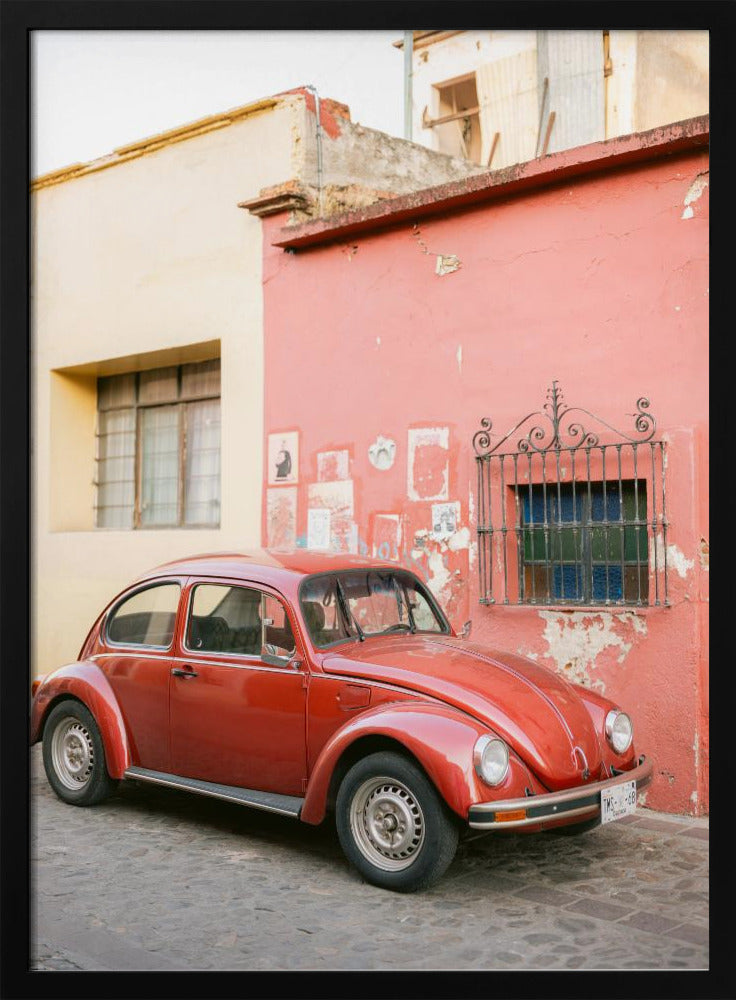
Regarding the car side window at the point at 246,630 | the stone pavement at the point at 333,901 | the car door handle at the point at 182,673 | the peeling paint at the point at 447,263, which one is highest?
the peeling paint at the point at 447,263

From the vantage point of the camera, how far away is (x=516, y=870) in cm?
520

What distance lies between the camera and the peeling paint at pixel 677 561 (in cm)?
630

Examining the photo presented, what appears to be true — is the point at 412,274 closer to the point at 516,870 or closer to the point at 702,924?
the point at 516,870

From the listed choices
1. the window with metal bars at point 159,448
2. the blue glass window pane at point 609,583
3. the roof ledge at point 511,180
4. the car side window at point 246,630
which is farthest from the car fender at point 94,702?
the roof ledge at point 511,180

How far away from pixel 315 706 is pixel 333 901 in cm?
93

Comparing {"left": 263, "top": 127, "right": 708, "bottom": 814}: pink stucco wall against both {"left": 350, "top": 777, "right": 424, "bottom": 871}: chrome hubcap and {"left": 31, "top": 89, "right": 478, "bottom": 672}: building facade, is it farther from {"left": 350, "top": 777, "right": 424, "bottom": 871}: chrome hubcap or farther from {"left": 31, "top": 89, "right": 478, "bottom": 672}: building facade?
{"left": 350, "top": 777, "right": 424, "bottom": 871}: chrome hubcap

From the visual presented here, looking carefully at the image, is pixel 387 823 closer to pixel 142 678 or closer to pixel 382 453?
pixel 142 678

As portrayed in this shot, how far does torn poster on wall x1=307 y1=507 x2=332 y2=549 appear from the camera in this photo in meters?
8.50

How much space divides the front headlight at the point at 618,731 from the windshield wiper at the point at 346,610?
1338 millimetres

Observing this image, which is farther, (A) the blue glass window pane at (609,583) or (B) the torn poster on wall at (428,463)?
(B) the torn poster on wall at (428,463)

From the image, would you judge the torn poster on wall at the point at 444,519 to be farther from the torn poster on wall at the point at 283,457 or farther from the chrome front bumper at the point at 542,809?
the chrome front bumper at the point at 542,809

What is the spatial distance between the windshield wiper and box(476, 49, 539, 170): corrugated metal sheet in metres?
10.9

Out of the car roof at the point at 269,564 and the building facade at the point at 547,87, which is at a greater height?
the building facade at the point at 547,87

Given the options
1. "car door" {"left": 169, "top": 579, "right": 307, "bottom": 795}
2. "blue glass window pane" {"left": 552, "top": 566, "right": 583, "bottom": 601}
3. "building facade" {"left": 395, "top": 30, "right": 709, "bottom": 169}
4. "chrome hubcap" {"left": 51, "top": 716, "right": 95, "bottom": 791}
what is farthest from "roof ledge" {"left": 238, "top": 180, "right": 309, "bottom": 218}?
"chrome hubcap" {"left": 51, "top": 716, "right": 95, "bottom": 791}
